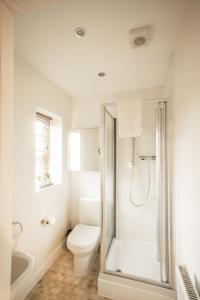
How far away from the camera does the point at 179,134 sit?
1.32 meters

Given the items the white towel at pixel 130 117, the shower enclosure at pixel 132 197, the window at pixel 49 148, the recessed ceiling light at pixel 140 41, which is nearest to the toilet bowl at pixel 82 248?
the shower enclosure at pixel 132 197

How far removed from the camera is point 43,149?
92.1 inches

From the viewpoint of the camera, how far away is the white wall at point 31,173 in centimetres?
164

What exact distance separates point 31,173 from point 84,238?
1058mm

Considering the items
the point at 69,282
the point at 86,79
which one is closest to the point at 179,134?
the point at 86,79

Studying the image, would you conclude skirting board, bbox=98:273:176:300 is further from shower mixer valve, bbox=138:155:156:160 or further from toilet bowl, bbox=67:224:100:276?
shower mixer valve, bbox=138:155:156:160

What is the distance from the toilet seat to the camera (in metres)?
1.86

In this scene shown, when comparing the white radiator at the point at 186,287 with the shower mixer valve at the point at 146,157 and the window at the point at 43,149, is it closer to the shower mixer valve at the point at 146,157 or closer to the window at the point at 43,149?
the shower mixer valve at the point at 146,157

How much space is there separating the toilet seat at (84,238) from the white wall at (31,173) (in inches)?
14.5

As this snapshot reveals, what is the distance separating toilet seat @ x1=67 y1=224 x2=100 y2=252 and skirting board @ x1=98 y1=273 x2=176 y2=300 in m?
0.33

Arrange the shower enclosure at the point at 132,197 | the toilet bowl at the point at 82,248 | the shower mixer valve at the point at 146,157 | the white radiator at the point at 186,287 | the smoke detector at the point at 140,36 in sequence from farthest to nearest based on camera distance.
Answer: the shower mixer valve at the point at 146,157
the shower enclosure at the point at 132,197
the toilet bowl at the point at 82,248
the smoke detector at the point at 140,36
the white radiator at the point at 186,287

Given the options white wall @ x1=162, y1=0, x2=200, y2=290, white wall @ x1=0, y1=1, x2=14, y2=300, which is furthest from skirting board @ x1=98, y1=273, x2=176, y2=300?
white wall @ x1=0, y1=1, x2=14, y2=300

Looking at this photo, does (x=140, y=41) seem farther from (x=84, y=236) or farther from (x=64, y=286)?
(x=64, y=286)

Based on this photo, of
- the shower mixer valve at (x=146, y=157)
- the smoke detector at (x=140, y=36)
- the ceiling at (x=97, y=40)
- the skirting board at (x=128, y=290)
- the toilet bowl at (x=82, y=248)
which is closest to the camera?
the ceiling at (x=97, y=40)
